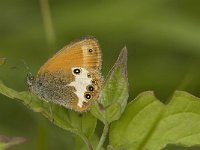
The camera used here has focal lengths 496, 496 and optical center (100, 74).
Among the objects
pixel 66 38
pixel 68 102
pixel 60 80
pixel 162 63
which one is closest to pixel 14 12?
pixel 66 38

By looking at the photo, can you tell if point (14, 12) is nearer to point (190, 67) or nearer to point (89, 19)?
point (89, 19)

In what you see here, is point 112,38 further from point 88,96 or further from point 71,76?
point 88,96

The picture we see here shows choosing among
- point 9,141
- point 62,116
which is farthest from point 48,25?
point 9,141

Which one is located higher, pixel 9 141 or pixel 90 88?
pixel 9 141

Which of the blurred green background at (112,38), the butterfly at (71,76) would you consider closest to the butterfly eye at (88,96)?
the butterfly at (71,76)

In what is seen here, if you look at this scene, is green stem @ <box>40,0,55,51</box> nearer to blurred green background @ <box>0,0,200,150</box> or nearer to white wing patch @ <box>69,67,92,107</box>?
blurred green background @ <box>0,0,200,150</box>

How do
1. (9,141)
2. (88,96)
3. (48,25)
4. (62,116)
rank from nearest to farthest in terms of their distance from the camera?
(9,141) < (62,116) < (88,96) < (48,25)

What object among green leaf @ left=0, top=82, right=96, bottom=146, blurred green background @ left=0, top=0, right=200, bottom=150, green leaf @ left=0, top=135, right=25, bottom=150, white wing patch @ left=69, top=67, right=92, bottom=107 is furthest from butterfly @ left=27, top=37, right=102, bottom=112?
blurred green background @ left=0, top=0, right=200, bottom=150

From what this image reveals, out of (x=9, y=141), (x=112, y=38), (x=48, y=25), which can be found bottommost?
(x=112, y=38)
